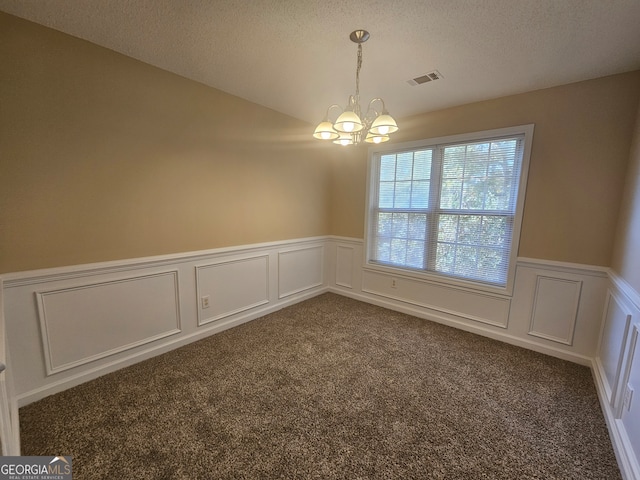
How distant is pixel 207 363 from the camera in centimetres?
229

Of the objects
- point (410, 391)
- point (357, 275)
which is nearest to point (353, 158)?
point (357, 275)

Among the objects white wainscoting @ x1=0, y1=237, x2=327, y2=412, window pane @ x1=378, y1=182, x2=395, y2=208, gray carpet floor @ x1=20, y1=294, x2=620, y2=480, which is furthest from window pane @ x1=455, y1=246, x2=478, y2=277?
white wainscoting @ x1=0, y1=237, x2=327, y2=412

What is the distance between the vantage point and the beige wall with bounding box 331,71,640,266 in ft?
6.99

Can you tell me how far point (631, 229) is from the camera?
6.01 ft

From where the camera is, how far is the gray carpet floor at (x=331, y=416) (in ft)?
4.62

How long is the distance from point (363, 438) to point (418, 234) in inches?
93.1

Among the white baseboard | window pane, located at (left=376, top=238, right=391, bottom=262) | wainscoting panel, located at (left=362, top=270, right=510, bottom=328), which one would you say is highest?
window pane, located at (left=376, top=238, right=391, bottom=262)

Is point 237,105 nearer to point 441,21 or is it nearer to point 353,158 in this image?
point 353,158

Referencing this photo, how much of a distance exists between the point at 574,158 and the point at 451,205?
1056 mm

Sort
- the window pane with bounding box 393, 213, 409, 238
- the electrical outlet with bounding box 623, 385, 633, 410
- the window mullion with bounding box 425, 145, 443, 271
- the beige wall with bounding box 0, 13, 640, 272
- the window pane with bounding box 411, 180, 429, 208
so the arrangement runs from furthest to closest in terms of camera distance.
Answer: the window pane with bounding box 393, 213, 409, 238
the window pane with bounding box 411, 180, 429, 208
the window mullion with bounding box 425, 145, 443, 271
the beige wall with bounding box 0, 13, 640, 272
the electrical outlet with bounding box 623, 385, 633, 410

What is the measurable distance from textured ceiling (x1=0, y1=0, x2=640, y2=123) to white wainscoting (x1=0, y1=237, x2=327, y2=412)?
63.7 inches

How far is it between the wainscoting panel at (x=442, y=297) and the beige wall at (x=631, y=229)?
95cm

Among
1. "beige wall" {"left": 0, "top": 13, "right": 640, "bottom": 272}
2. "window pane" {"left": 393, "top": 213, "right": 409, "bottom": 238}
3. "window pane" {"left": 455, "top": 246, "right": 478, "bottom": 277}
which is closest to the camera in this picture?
"beige wall" {"left": 0, "top": 13, "right": 640, "bottom": 272}

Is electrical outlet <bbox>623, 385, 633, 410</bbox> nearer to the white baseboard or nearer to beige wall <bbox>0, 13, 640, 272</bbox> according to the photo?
the white baseboard
